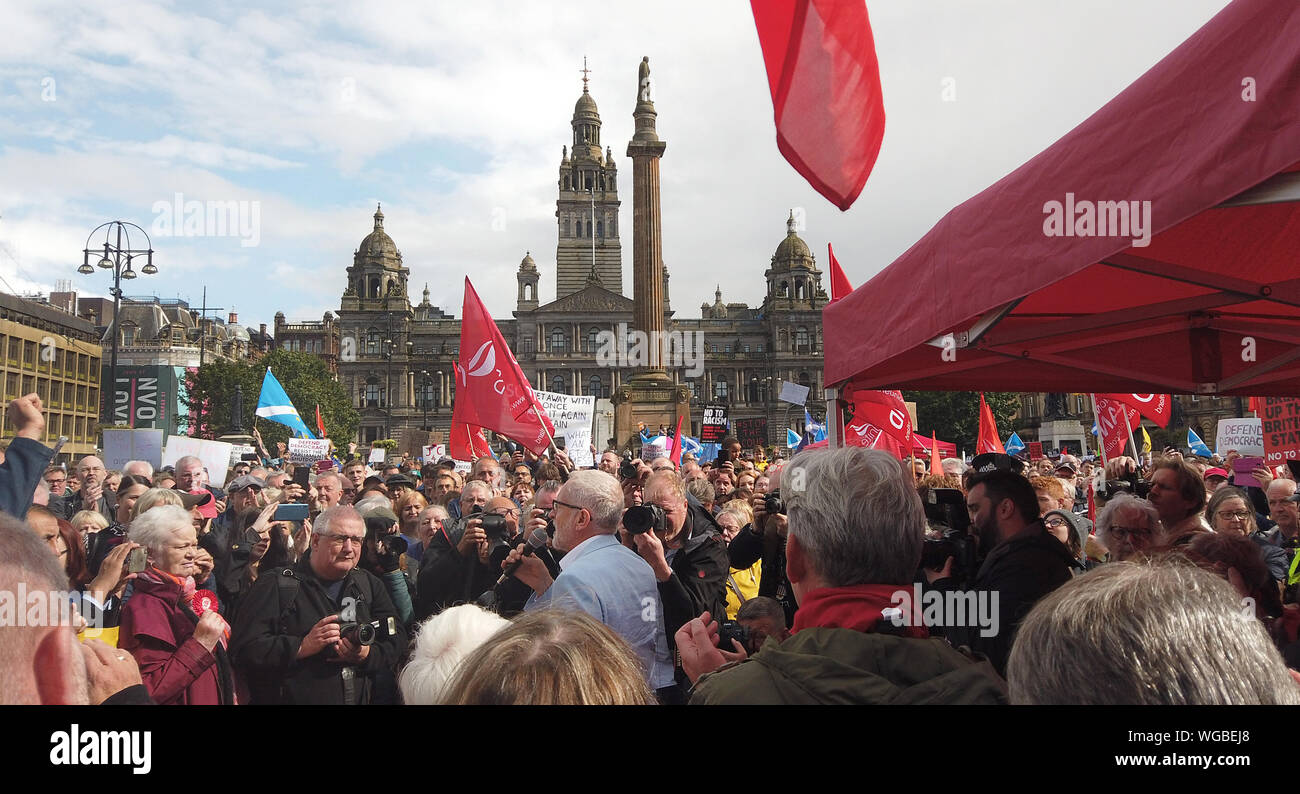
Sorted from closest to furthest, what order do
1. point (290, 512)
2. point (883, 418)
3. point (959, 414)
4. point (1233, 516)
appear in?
point (290, 512) → point (1233, 516) → point (883, 418) → point (959, 414)

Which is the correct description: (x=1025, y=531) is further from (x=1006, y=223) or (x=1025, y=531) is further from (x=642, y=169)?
(x=642, y=169)

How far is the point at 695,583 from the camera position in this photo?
14.1 ft

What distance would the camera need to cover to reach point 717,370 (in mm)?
92750

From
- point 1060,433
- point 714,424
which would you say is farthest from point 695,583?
point 1060,433

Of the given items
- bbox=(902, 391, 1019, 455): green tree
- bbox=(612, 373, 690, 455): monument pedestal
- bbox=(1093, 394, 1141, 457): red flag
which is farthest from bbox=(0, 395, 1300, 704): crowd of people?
bbox=(902, 391, 1019, 455): green tree

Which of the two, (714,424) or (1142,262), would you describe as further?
(714,424)

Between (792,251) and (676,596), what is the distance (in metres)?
91.7

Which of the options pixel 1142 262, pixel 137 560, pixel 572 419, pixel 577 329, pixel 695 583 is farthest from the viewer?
pixel 577 329

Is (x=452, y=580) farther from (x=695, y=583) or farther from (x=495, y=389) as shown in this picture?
(x=495, y=389)

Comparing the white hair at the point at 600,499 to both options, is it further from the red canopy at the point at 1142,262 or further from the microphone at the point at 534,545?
the red canopy at the point at 1142,262

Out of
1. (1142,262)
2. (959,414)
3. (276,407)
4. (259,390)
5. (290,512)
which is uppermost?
(259,390)

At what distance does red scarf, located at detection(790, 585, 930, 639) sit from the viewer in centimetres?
203
